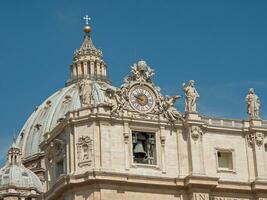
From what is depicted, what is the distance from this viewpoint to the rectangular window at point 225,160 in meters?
82.1

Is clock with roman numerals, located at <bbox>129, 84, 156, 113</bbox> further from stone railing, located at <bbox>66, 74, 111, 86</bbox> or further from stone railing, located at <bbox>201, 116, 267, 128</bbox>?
stone railing, located at <bbox>66, 74, 111, 86</bbox>

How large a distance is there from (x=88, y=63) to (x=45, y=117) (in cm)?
1029

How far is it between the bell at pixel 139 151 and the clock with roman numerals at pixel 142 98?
2877 mm

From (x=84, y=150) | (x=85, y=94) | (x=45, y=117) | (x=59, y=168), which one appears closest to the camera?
(x=84, y=150)

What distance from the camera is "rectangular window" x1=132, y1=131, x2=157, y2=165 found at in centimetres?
7925

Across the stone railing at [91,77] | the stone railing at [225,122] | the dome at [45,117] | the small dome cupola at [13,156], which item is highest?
the stone railing at [91,77]

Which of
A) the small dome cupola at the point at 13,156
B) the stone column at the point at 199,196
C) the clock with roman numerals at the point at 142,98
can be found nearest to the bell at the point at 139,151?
the clock with roman numerals at the point at 142,98

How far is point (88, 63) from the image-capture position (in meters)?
147

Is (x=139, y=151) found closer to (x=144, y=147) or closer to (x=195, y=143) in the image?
(x=144, y=147)

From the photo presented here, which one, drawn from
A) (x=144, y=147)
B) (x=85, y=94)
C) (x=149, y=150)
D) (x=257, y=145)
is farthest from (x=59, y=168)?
(x=257, y=145)

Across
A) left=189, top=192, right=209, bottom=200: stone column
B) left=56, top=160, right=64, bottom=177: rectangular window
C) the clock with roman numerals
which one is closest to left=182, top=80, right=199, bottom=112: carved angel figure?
the clock with roman numerals

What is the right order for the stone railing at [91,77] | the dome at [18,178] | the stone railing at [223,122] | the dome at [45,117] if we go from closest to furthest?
the stone railing at [223,122]
the dome at [18,178]
the dome at [45,117]
the stone railing at [91,77]

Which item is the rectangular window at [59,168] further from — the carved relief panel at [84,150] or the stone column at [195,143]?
the stone column at [195,143]

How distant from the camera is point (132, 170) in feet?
256
